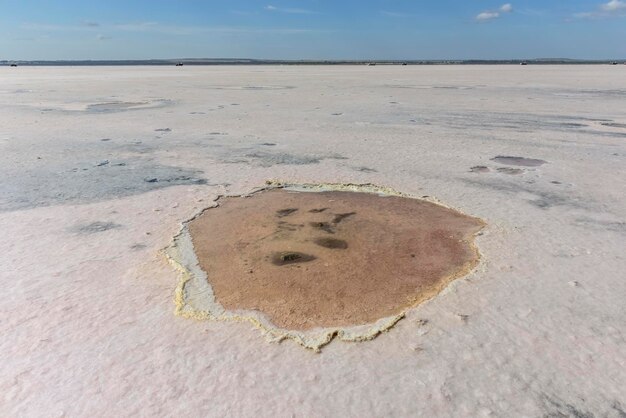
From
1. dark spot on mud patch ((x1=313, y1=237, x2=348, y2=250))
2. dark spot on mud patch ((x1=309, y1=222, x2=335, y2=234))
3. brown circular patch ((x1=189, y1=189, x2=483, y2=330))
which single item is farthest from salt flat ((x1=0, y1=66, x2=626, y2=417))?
dark spot on mud patch ((x1=309, y1=222, x2=335, y2=234))

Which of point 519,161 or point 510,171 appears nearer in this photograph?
point 510,171

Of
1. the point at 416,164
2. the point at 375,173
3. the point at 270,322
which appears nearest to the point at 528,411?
the point at 270,322

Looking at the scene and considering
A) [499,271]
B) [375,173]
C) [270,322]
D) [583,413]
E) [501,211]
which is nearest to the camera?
[583,413]

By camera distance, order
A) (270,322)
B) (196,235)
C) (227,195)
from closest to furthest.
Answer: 1. (270,322)
2. (196,235)
3. (227,195)

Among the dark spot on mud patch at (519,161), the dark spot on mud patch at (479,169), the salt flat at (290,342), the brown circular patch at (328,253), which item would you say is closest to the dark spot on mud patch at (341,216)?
the brown circular patch at (328,253)

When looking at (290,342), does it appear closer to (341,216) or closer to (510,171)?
(341,216)

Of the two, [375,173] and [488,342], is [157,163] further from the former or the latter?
[488,342]

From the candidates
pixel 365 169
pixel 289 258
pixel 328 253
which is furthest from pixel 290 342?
pixel 365 169
